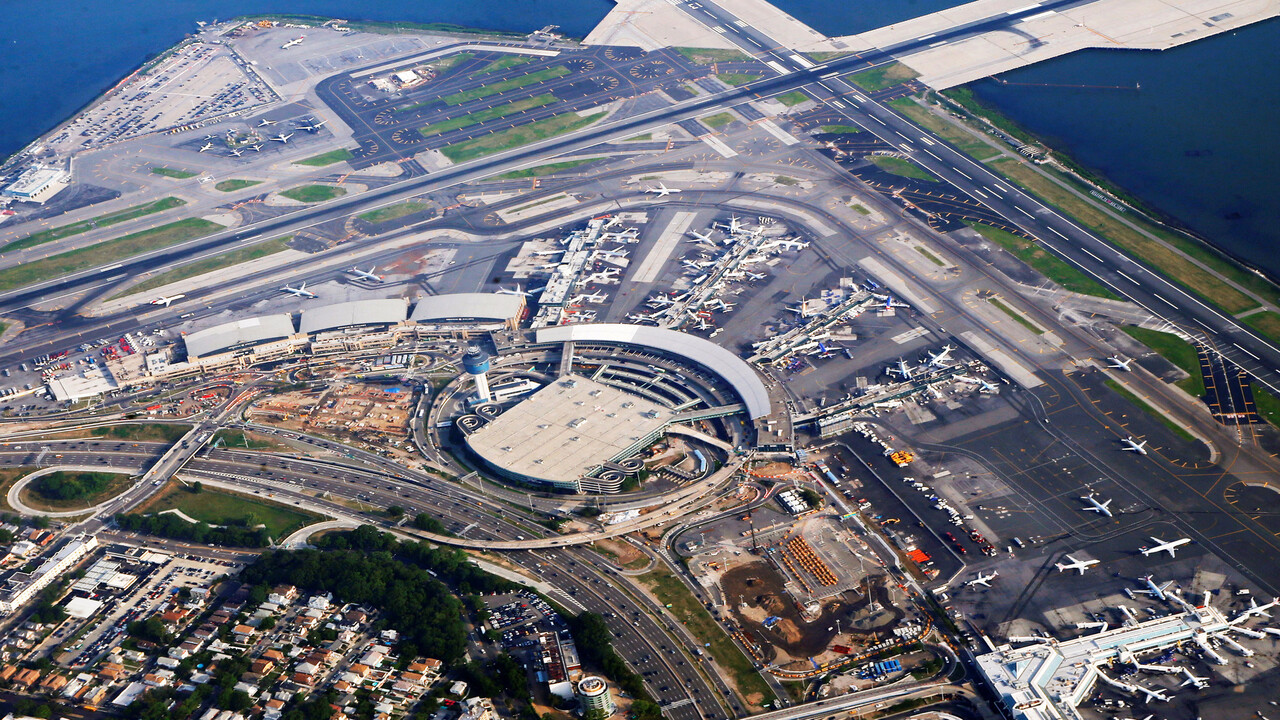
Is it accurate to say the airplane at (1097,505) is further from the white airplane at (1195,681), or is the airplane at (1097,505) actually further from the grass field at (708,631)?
the grass field at (708,631)

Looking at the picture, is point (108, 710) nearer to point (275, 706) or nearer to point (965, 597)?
point (275, 706)

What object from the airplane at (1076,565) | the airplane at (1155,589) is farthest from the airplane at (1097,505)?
the airplane at (1155,589)

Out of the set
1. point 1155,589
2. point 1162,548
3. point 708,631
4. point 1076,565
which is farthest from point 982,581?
point 708,631

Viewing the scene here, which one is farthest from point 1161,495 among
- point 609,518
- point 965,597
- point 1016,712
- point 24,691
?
point 24,691

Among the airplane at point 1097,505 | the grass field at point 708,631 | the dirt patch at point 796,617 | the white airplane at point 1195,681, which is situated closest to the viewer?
the white airplane at point 1195,681

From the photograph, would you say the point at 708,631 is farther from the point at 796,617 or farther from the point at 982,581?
the point at 982,581

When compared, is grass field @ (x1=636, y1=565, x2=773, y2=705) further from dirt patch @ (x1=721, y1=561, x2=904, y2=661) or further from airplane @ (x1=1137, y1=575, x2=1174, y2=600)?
airplane @ (x1=1137, y1=575, x2=1174, y2=600)

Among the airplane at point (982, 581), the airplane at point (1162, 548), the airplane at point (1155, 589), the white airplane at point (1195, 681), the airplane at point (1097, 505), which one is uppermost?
the airplane at point (1097, 505)
